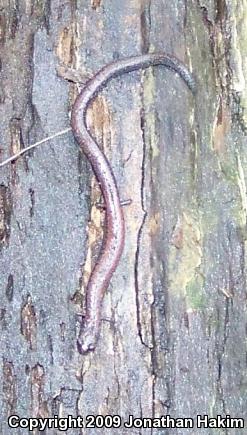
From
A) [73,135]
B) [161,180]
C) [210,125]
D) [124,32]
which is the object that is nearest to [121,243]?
[161,180]

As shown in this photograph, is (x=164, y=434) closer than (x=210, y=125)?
Yes

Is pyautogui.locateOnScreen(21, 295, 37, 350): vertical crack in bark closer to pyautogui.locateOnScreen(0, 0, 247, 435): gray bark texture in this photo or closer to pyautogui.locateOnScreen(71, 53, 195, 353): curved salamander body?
pyautogui.locateOnScreen(0, 0, 247, 435): gray bark texture

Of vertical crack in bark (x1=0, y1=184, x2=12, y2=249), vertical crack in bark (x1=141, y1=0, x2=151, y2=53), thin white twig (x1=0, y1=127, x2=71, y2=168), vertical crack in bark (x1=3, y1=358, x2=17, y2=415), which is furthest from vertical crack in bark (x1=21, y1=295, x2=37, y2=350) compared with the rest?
vertical crack in bark (x1=141, y1=0, x2=151, y2=53)

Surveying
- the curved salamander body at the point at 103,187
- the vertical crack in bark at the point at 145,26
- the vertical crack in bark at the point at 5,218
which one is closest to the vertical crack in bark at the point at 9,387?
the curved salamander body at the point at 103,187

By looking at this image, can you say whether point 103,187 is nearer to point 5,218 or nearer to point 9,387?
point 5,218

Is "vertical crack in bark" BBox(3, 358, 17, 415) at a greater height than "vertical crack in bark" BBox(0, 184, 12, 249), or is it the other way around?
"vertical crack in bark" BBox(0, 184, 12, 249)

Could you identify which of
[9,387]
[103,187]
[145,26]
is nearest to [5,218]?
[103,187]

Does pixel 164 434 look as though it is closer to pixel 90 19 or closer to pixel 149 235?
pixel 149 235
